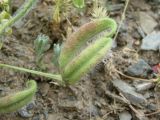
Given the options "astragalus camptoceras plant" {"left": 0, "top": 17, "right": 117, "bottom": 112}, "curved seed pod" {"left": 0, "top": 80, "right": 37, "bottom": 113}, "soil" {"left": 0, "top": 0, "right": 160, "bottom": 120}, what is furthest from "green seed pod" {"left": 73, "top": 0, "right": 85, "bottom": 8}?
"curved seed pod" {"left": 0, "top": 80, "right": 37, "bottom": 113}

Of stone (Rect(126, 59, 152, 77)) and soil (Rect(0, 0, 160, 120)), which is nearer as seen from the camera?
soil (Rect(0, 0, 160, 120))

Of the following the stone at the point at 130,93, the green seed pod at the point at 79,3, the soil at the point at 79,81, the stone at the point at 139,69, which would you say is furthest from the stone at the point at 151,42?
the green seed pod at the point at 79,3

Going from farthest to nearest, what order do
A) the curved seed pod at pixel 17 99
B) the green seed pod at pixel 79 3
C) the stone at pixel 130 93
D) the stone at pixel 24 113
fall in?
the green seed pod at pixel 79 3 < the stone at pixel 130 93 < the stone at pixel 24 113 < the curved seed pod at pixel 17 99

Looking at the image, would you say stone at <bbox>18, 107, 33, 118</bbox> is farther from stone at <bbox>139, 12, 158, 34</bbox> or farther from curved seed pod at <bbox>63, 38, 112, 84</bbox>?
stone at <bbox>139, 12, 158, 34</bbox>

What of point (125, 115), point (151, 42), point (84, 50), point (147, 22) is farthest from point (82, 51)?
point (147, 22)

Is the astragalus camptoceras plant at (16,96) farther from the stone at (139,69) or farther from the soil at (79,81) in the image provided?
the stone at (139,69)

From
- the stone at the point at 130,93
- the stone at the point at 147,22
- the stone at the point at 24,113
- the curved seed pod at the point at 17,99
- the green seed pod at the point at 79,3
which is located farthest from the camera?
the stone at the point at 147,22
